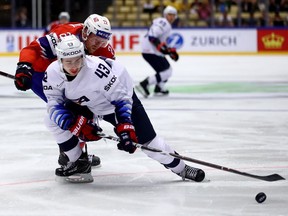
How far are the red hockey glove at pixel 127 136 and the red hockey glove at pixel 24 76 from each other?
0.88m

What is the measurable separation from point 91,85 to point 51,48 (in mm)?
821

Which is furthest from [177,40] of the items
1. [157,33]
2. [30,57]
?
[30,57]

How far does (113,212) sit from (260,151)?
2.22 meters

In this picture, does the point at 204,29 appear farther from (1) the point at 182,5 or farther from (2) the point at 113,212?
(2) the point at 113,212

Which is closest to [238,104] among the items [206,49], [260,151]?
[260,151]

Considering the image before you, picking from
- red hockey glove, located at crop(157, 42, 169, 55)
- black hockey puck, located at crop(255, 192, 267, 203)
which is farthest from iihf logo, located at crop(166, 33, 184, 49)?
black hockey puck, located at crop(255, 192, 267, 203)

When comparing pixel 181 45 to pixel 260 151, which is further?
pixel 181 45

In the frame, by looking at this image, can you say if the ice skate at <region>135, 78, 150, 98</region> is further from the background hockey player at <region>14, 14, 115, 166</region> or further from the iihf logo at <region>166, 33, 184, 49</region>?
the iihf logo at <region>166, 33, 184, 49</region>

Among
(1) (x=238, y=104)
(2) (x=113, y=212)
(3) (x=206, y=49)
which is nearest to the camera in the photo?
(2) (x=113, y=212)

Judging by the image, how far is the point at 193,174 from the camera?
4.92 m

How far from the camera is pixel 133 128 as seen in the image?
461cm

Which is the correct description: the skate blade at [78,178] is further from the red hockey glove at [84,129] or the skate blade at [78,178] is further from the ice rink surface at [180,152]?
the red hockey glove at [84,129]

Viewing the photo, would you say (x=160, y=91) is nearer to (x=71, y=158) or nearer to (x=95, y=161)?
(x=95, y=161)

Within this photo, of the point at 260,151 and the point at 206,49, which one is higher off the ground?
the point at 260,151
